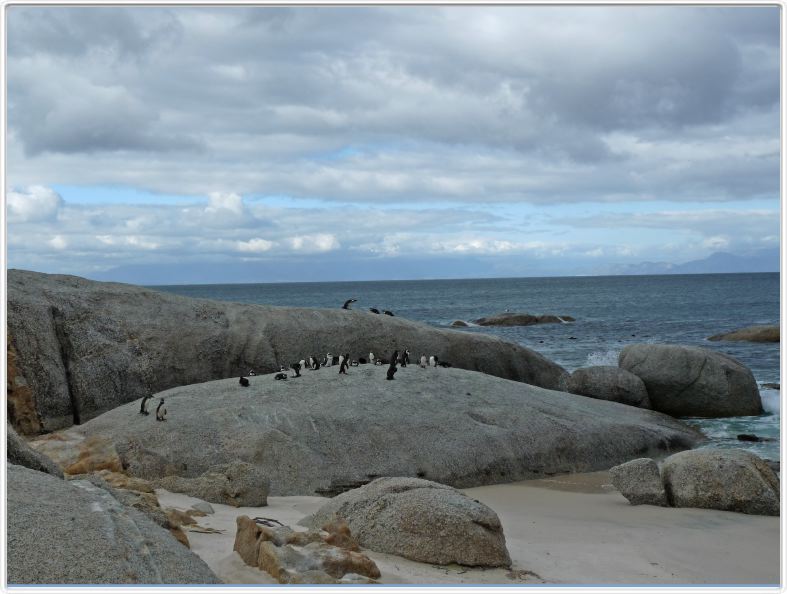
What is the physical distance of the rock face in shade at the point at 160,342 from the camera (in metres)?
19.8

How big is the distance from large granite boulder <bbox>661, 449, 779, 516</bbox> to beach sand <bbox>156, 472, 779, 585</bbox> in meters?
0.29

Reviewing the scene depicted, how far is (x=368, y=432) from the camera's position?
16.5 m

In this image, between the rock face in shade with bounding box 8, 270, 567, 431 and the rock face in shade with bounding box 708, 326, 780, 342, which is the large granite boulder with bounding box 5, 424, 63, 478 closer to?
the rock face in shade with bounding box 8, 270, 567, 431

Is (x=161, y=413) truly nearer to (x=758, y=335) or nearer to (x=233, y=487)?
(x=233, y=487)

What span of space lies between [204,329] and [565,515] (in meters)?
12.4

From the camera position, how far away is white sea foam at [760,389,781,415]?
86.1 feet

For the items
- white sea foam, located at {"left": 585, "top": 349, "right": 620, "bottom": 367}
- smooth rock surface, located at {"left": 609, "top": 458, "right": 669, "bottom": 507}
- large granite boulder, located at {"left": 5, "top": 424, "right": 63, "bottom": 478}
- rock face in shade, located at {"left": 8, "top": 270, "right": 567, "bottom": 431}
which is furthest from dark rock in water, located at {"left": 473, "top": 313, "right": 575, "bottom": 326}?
large granite boulder, located at {"left": 5, "top": 424, "right": 63, "bottom": 478}

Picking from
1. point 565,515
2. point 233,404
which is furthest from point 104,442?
point 565,515

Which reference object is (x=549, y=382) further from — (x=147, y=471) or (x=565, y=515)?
(x=147, y=471)

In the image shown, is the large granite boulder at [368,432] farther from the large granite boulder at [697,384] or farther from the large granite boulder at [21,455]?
the large granite boulder at [21,455]

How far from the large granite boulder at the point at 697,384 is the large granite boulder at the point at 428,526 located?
17.1 metres

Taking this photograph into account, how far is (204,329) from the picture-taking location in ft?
73.9

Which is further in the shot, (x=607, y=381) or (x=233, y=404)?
(x=607, y=381)

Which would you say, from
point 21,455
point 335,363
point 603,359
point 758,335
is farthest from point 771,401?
point 21,455
